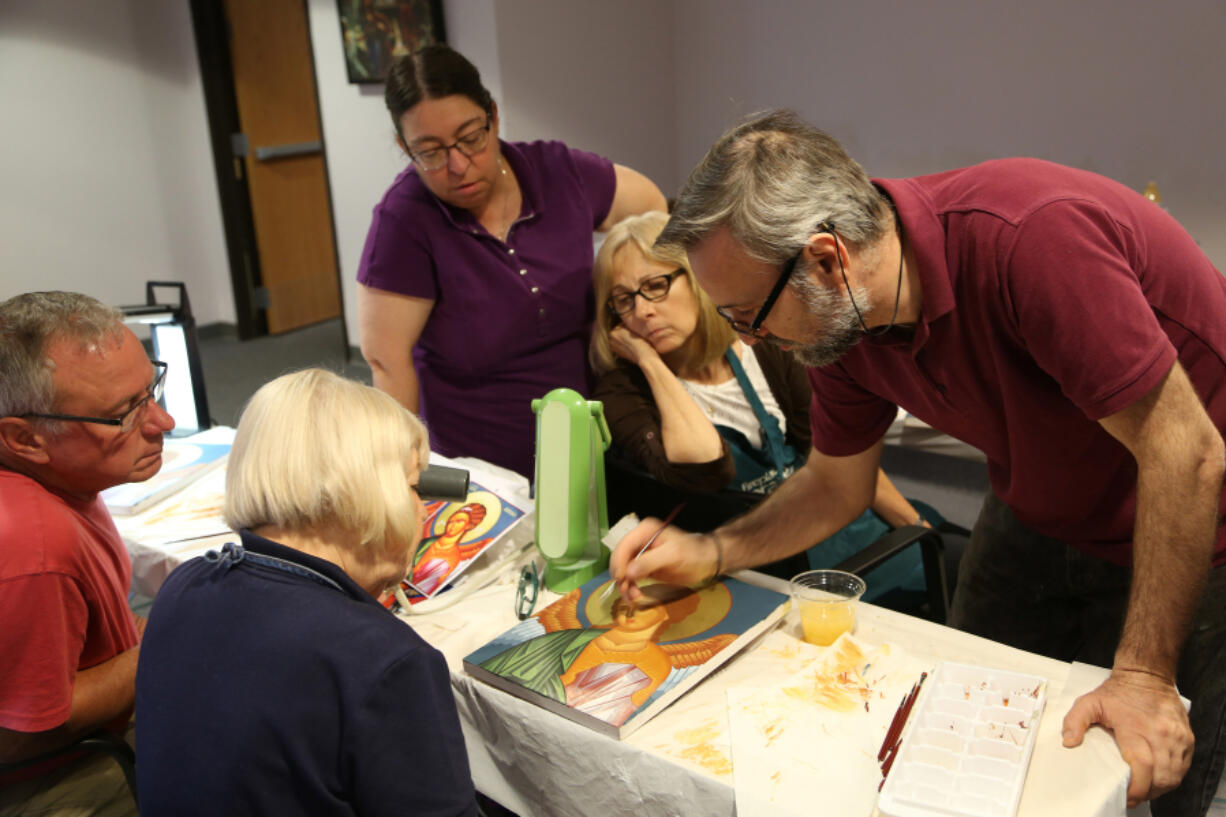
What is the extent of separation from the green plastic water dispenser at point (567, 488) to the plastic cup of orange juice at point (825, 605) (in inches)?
14.2

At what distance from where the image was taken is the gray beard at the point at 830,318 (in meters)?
1.25

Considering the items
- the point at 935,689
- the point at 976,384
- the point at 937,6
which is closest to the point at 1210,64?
the point at 937,6

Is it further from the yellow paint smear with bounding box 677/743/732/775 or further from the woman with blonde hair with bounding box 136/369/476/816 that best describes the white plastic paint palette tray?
the woman with blonde hair with bounding box 136/369/476/816

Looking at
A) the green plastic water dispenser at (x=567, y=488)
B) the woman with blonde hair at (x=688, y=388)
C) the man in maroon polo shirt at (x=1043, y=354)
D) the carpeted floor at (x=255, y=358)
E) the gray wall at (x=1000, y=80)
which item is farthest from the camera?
the carpeted floor at (x=255, y=358)

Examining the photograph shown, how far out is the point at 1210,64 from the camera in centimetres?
318

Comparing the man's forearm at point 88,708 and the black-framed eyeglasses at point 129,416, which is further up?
the black-framed eyeglasses at point 129,416

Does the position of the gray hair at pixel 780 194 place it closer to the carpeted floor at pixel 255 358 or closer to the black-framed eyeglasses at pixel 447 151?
the black-framed eyeglasses at pixel 447 151

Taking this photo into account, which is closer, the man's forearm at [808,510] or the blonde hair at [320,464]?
the blonde hair at [320,464]

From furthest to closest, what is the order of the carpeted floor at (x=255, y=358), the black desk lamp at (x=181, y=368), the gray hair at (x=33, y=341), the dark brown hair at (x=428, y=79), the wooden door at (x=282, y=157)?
the wooden door at (x=282, y=157) < the carpeted floor at (x=255, y=358) < the black desk lamp at (x=181, y=368) < the dark brown hair at (x=428, y=79) < the gray hair at (x=33, y=341)

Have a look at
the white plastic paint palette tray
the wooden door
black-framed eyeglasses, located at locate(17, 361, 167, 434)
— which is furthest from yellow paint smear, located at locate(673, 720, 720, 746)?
the wooden door

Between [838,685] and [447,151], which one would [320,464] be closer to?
[838,685]

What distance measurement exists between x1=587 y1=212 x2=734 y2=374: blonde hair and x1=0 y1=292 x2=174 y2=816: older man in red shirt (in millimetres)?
1032

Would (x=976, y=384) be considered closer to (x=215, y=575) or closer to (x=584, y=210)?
(x=215, y=575)

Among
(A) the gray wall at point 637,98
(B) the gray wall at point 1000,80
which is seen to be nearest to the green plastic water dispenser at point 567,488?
(B) the gray wall at point 1000,80
